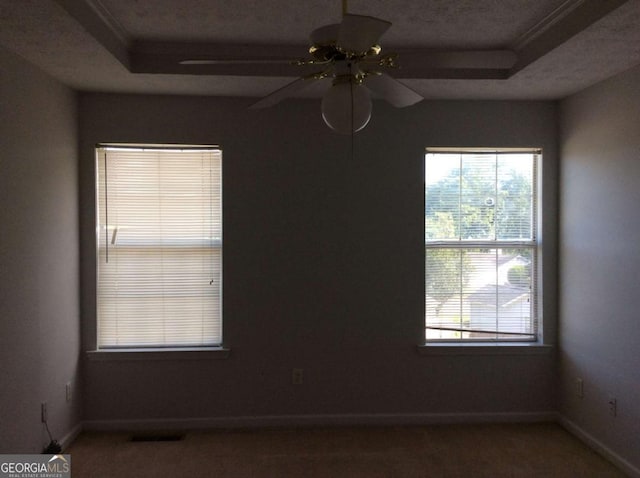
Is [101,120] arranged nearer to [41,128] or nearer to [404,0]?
[41,128]

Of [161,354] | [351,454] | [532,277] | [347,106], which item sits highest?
[347,106]

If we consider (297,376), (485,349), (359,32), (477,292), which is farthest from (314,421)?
(359,32)

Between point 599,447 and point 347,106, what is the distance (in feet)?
9.63

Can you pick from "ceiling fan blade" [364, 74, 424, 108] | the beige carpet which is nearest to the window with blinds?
the beige carpet

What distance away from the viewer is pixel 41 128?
287 cm

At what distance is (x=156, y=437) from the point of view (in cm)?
333

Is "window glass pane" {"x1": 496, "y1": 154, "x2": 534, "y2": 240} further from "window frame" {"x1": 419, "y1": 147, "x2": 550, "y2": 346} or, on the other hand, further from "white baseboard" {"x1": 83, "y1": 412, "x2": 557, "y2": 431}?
"white baseboard" {"x1": 83, "y1": 412, "x2": 557, "y2": 431}

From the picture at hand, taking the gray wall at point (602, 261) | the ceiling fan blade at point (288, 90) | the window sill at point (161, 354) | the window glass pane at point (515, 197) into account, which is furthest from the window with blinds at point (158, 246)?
the gray wall at point (602, 261)

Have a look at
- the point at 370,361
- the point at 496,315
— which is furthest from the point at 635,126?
the point at 370,361

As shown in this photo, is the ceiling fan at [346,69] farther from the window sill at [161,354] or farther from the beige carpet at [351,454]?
the window sill at [161,354]

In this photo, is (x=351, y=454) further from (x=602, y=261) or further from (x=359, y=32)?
(x=359, y=32)

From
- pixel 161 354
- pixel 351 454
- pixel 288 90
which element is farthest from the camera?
pixel 161 354

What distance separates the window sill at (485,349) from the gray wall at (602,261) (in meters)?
0.19

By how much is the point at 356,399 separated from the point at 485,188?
186 centimetres
